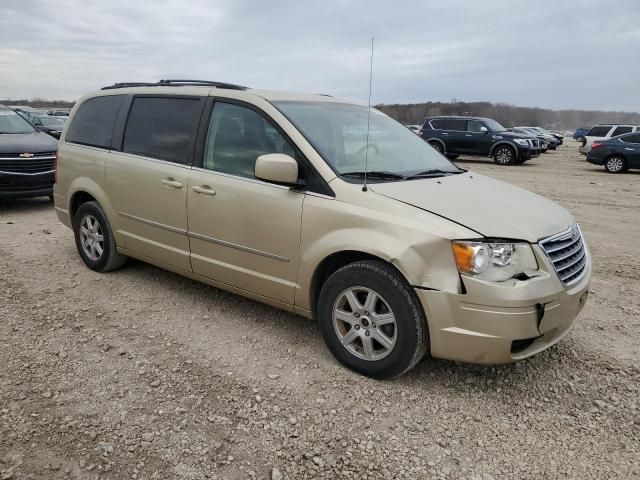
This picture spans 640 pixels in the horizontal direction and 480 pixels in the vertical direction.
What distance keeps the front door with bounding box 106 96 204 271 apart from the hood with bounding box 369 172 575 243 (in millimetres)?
1681

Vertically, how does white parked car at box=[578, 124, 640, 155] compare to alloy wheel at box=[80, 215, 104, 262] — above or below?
above

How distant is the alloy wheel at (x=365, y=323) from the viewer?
3047 millimetres

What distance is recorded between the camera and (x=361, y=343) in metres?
3.23

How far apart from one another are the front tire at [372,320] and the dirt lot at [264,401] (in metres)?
0.15

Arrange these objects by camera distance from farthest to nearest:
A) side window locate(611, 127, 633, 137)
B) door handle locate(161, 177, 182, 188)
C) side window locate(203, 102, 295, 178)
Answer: side window locate(611, 127, 633, 137)
door handle locate(161, 177, 182, 188)
side window locate(203, 102, 295, 178)

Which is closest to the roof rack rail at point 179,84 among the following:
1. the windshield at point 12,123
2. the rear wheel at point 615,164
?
the windshield at point 12,123

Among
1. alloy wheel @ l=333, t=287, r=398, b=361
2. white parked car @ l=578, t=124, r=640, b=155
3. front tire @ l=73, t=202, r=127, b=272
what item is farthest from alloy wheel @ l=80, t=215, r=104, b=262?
white parked car @ l=578, t=124, r=640, b=155

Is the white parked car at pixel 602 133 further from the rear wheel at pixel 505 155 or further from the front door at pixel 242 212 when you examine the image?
the front door at pixel 242 212

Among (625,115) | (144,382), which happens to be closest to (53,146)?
(144,382)

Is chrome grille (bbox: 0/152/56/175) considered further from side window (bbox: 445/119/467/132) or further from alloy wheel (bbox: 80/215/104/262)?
side window (bbox: 445/119/467/132)

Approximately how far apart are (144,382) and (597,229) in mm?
7113

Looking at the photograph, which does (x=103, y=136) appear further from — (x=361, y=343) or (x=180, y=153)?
(x=361, y=343)

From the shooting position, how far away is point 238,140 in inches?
148

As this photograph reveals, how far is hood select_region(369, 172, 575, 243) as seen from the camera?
2.87 metres
